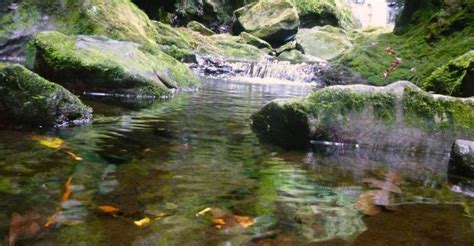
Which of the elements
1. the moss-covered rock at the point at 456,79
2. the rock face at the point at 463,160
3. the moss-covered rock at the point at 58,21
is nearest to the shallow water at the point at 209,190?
the rock face at the point at 463,160

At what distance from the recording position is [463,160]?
13.3ft

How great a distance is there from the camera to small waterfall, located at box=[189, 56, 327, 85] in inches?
629

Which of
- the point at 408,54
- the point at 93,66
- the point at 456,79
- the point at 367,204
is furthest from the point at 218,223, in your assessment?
the point at 408,54

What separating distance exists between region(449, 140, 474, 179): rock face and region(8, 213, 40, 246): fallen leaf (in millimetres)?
3423

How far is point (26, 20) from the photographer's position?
11.7m

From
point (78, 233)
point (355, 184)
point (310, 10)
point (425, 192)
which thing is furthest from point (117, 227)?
point (310, 10)

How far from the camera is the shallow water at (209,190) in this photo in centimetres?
230

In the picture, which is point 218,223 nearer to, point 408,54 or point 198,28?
point 408,54

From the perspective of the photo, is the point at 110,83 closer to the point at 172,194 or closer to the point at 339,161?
the point at 339,161

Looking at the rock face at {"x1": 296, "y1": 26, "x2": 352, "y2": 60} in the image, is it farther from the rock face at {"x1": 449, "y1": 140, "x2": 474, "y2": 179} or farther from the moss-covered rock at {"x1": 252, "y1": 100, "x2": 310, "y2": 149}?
the rock face at {"x1": 449, "y1": 140, "x2": 474, "y2": 179}

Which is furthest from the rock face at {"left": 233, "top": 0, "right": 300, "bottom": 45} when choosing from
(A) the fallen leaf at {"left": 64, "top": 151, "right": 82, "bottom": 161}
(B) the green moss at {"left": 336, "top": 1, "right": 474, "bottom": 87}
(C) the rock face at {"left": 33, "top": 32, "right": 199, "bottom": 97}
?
(A) the fallen leaf at {"left": 64, "top": 151, "right": 82, "bottom": 161}

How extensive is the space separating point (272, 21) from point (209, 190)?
27192 millimetres

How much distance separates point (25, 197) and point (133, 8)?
12.7 meters

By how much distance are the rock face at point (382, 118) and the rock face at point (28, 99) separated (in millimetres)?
2251
